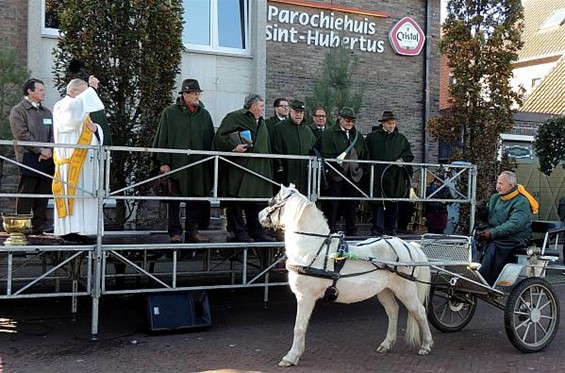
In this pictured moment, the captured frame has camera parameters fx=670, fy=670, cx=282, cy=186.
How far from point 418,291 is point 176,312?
309cm

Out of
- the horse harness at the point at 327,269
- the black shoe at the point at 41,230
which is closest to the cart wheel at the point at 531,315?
the horse harness at the point at 327,269

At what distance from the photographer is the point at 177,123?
8797mm

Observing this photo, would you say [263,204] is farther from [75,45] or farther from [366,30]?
[366,30]

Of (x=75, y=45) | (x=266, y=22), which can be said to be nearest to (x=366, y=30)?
(x=266, y=22)

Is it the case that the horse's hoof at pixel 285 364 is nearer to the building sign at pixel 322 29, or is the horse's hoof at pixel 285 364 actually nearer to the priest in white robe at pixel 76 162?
the priest in white robe at pixel 76 162

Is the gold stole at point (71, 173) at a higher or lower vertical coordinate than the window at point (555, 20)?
lower

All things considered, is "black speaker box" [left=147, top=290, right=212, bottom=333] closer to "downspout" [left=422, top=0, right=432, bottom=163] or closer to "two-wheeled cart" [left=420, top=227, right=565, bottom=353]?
"two-wheeled cart" [left=420, top=227, right=565, bottom=353]

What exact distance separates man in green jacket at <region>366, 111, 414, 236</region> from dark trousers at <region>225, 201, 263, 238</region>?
76.4 inches

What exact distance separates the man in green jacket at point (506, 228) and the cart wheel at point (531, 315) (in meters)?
0.60

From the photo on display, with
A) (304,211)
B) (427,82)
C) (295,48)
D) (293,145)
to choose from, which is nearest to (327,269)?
→ (304,211)

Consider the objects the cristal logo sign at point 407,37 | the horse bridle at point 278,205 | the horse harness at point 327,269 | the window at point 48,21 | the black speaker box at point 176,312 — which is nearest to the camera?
the horse harness at point 327,269

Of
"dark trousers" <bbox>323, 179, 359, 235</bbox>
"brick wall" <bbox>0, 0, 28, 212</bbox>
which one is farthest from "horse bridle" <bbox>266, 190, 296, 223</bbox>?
"brick wall" <bbox>0, 0, 28, 212</bbox>

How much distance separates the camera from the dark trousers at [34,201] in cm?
903

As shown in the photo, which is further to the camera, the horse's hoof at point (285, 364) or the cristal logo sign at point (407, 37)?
the cristal logo sign at point (407, 37)
